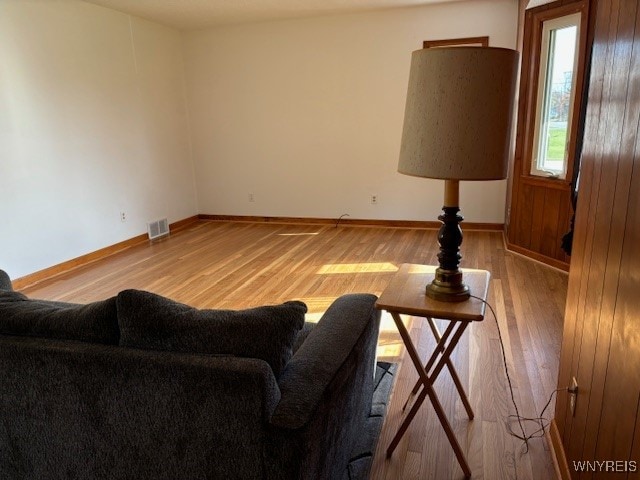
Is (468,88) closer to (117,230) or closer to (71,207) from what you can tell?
(71,207)

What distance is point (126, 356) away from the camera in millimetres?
1239

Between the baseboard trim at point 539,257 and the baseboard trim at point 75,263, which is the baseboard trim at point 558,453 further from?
the baseboard trim at point 75,263

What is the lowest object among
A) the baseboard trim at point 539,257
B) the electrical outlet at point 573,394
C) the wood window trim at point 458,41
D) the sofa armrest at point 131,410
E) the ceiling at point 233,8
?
the baseboard trim at point 539,257

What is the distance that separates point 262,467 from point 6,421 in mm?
860

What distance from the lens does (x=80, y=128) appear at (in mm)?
4539

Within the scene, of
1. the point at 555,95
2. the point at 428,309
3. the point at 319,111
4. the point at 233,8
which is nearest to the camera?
the point at 428,309

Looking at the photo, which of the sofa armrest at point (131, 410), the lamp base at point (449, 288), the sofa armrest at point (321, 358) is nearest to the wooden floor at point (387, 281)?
the sofa armrest at point (321, 358)

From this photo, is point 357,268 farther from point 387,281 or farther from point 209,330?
point 209,330

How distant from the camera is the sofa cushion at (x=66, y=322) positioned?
1.33 m

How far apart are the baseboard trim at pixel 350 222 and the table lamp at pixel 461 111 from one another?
4264 millimetres

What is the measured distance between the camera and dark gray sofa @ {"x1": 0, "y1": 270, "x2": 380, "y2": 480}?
116 cm

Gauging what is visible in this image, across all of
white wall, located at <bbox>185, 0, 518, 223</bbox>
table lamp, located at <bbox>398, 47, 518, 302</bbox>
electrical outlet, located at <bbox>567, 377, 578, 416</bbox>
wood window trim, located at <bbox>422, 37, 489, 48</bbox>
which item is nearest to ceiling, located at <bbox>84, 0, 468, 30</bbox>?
white wall, located at <bbox>185, 0, 518, 223</bbox>

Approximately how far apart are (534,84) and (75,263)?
476cm

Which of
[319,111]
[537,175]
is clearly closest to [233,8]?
[319,111]
